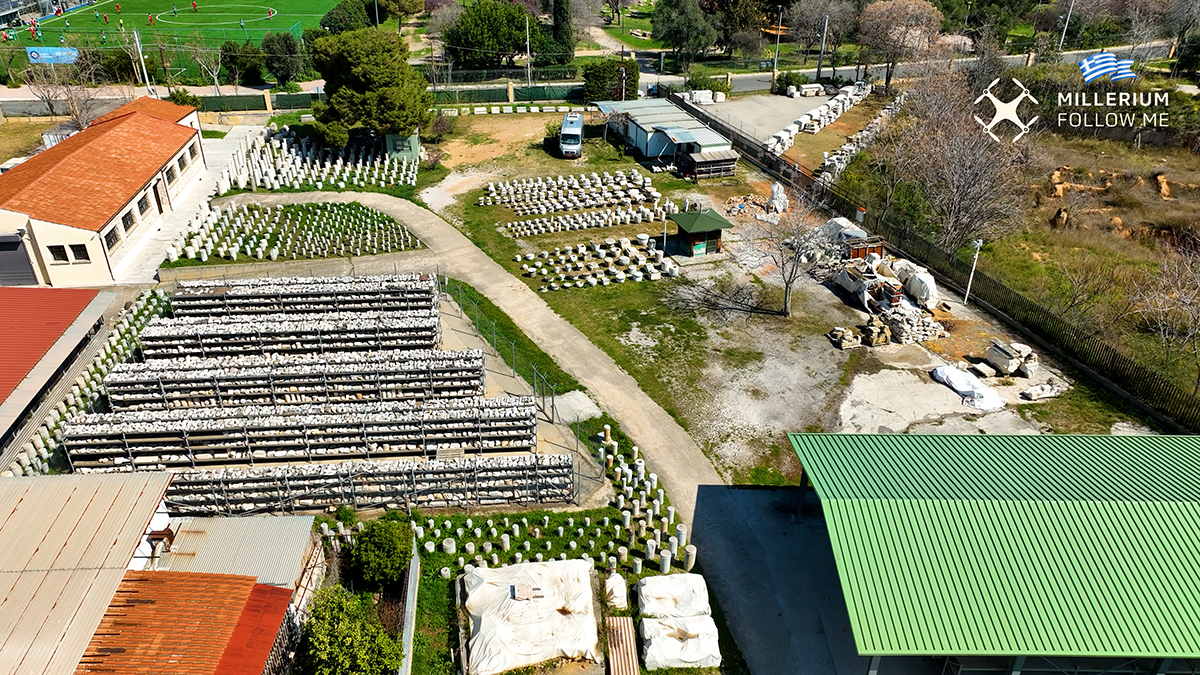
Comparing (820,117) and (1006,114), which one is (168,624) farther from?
(820,117)

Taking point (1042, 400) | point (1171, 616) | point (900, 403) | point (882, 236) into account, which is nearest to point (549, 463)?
point (900, 403)

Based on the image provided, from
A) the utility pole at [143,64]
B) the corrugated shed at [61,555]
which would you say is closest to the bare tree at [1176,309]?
the corrugated shed at [61,555]

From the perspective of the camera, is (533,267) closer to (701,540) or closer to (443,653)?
(701,540)

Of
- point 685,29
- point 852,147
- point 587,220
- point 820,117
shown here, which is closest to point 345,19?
point 685,29

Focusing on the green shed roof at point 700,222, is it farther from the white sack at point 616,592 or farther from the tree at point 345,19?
the tree at point 345,19

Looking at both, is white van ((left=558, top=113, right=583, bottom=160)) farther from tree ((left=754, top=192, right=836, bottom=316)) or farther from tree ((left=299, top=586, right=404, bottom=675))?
tree ((left=299, top=586, right=404, bottom=675))
